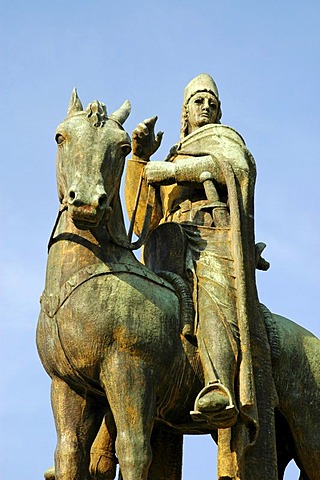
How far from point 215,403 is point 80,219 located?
70.3 inches

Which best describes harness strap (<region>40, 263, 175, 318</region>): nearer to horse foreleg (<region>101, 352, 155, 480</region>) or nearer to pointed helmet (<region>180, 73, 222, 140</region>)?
horse foreleg (<region>101, 352, 155, 480</region>)

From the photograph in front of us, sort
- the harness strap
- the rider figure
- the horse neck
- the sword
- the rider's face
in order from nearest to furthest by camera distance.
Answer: the harness strap
the horse neck
the rider figure
the sword
the rider's face

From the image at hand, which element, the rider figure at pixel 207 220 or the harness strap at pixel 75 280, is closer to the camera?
the harness strap at pixel 75 280

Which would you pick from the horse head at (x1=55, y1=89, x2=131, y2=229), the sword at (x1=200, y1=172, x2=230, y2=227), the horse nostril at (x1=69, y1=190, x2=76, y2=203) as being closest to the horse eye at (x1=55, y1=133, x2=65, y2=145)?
the horse head at (x1=55, y1=89, x2=131, y2=229)

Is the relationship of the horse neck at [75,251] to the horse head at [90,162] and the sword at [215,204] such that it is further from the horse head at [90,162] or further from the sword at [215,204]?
the sword at [215,204]

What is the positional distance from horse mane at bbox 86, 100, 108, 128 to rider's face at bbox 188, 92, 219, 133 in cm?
202

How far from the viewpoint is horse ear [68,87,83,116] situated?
10.8m

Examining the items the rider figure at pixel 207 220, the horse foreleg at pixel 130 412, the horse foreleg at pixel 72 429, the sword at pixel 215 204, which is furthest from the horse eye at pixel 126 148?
the horse foreleg at pixel 72 429

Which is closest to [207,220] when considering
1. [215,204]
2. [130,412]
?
[215,204]

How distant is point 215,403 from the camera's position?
10148mm

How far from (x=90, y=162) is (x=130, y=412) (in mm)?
1970

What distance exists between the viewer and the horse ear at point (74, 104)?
1080 cm

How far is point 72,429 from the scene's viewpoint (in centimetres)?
1033

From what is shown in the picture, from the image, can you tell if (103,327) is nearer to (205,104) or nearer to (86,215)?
(86,215)
